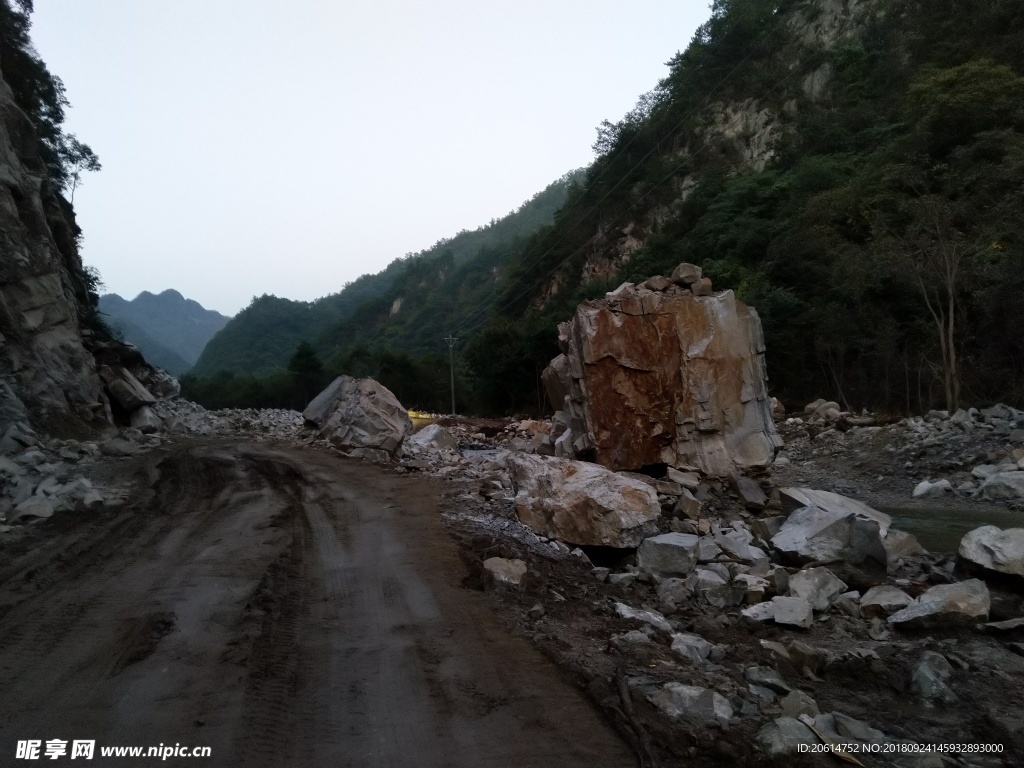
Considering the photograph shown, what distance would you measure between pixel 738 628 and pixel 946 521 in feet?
27.9

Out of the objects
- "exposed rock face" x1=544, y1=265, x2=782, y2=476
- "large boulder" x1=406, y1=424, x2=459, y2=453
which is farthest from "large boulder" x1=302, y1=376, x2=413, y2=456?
"exposed rock face" x1=544, y1=265, x2=782, y2=476

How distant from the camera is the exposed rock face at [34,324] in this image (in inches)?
600

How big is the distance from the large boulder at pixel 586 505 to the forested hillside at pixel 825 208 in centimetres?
1549

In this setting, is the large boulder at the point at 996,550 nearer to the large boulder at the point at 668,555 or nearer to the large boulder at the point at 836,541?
the large boulder at the point at 836,541

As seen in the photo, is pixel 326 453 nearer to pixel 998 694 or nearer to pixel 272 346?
pixel 998 694

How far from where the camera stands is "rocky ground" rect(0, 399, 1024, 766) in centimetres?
367

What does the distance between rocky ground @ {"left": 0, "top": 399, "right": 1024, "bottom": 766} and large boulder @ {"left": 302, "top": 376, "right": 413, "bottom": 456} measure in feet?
11.2

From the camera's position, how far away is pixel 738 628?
5441 millimetres

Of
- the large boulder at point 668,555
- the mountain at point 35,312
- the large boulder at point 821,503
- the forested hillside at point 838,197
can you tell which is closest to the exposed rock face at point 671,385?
the large boulder at point 821,503

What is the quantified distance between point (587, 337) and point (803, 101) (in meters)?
37.1

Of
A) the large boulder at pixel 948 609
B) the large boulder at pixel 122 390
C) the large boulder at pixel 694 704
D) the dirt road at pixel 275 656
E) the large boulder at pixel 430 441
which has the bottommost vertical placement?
the large boulder at pixel 430 441

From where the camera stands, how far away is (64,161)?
3216cm

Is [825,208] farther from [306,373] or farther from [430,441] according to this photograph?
[306,373]

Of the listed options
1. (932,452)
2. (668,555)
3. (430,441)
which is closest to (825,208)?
(932,452)
